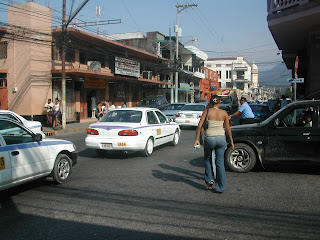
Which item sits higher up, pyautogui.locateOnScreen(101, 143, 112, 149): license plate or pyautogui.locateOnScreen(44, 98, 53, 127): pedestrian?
pyautogui.locateOnScreen(44, 98, 53, 127): pedestrian

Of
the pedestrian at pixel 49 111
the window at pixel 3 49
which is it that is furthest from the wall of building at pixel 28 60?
the pedestrian at pixel 49 111

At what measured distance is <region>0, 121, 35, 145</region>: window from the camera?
554 centimetres

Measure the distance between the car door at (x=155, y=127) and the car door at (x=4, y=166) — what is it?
16.4ft

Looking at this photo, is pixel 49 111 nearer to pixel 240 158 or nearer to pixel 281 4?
pixel 281 4

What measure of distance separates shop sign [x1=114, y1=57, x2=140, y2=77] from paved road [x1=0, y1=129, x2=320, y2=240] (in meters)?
19.6

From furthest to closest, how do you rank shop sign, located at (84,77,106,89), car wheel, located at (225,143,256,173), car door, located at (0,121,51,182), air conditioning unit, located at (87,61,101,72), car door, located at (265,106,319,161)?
shop sign, located at (84,77,106,89) → air conditioning unit, located at (87,61,101,72) → car wheel, located at (225,143,256,173) → car door, located at (265,106,319,161) → car door, located at (0,121,51,182)

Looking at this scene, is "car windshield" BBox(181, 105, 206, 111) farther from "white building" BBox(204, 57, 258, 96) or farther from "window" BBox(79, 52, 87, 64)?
"white building" BBox(204, 57, 258, 96)

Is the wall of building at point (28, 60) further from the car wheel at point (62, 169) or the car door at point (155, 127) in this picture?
the car wheel at point (62, 169)

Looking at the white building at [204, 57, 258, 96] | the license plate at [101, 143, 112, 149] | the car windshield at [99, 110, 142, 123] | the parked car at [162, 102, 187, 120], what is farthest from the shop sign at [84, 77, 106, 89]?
the white building at [204, 57, 258, 96]

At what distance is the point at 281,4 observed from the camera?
13828 millimetres

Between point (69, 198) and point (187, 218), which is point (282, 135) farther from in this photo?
point (69, 198)

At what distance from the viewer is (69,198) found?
18.0 feet

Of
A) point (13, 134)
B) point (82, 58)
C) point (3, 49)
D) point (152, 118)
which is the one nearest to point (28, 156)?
point (13, 134)

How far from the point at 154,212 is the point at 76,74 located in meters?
19.3
